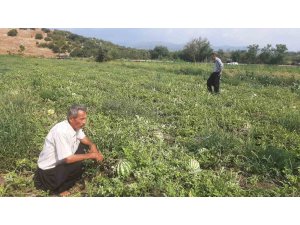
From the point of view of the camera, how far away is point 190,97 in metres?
11.7

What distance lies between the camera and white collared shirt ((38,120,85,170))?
195 inches

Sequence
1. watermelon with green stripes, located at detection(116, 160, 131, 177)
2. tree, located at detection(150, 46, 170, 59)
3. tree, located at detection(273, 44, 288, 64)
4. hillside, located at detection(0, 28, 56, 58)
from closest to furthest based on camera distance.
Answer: watermelon with green stripes, located at detection(116, 160, 131, 177)
hillside, located at detection(0, 28, 56, 58)
tree, located at detection(273, 44, 288, 64)
tree, located at detection(150, 46, 170, 59)

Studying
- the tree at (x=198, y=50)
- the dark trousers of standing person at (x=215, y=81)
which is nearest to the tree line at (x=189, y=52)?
the tree at (x=198, y=50)

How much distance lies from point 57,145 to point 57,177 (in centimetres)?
43

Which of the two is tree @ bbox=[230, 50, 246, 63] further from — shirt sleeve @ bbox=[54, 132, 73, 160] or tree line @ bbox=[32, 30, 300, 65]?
shirt sleeve @ bbox=[54, 132, 73, 160]

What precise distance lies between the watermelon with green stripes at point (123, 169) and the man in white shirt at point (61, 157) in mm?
331

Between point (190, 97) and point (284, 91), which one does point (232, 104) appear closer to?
point (190, 97)

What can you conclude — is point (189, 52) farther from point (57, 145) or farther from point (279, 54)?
point (57, 145)

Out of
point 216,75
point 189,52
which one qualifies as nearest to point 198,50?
point 189,52

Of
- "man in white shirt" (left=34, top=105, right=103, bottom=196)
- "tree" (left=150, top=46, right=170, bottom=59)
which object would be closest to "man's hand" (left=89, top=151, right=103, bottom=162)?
"man in white shirt" (left=34, top=105, right=103, bottom=196)

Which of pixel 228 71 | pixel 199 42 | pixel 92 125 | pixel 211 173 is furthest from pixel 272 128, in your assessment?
pixel 199 42

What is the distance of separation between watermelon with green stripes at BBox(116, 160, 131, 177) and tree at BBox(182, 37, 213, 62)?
1491 inches

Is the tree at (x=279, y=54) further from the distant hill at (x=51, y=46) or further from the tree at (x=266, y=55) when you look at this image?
the distant hill at (x=51, y=46)

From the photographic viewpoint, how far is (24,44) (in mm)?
44938
